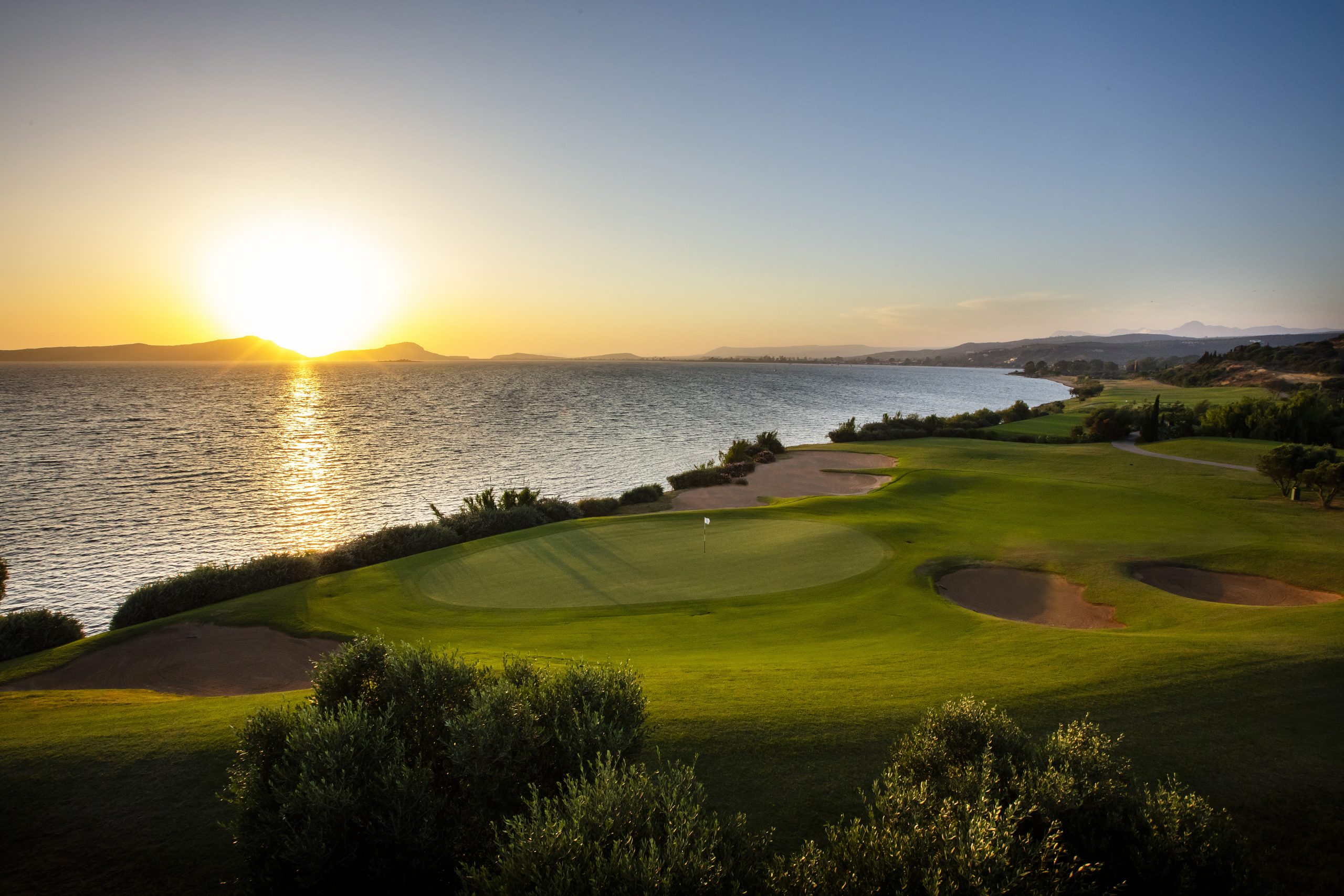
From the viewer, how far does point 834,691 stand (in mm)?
7387

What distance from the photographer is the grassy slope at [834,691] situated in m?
5.20

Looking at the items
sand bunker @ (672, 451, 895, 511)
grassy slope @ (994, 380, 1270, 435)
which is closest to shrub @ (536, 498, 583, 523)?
sand bunker @ (672, 451, 895, 511)

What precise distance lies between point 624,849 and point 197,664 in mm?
11129

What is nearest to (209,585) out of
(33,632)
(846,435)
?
(33,632)

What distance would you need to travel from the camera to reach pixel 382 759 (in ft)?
14.8

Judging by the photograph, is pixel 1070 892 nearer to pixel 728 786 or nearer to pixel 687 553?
pixel 728 786

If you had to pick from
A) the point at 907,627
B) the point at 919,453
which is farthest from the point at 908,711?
the point at 919,453

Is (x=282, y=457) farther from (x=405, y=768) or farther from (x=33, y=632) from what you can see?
(x=405, y=768)

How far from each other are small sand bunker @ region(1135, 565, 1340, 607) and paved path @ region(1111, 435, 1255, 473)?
17769mm

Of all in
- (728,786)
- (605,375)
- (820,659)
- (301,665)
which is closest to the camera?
(728,786)

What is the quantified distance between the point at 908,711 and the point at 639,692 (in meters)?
3.07

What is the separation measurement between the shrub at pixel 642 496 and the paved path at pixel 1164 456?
84.6ft

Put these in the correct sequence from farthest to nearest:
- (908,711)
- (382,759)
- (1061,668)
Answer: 1. (1061,668)
2. (908,711)
3. (382,759)

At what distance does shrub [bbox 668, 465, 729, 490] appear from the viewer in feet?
103
